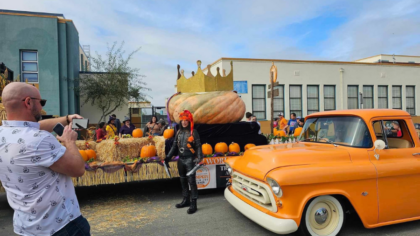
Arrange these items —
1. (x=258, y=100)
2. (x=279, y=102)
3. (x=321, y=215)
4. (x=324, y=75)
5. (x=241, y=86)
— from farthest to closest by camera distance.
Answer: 1. (x=324, y=75)
2. (x=279, y=102)
3. (x=258, y=100)
4. (x=241, y=86)
5. (x=321, y=215)

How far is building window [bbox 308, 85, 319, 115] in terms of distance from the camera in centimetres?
1973

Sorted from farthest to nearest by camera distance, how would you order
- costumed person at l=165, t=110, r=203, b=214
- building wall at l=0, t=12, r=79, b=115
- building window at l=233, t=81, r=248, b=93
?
1. building window at l=233, t=81, r=248, b=93
2. building wall at l=0, t=12, r=79, b=115
3. costumed person at l=165, t=110, r=203, b=214

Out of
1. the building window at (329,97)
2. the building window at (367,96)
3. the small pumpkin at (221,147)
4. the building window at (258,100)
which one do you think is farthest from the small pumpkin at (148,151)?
the building window at (367,96)

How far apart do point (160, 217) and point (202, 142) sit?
2.08 meters

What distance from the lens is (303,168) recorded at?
345cm

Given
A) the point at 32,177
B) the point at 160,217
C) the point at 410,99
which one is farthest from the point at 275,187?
the point at 410,99

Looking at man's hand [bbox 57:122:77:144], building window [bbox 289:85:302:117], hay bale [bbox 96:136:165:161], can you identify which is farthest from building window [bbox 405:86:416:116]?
man's hand [bbox 57:122:77:144]

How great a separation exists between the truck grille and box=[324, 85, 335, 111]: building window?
17.9 metres

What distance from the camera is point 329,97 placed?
20094 millimetres

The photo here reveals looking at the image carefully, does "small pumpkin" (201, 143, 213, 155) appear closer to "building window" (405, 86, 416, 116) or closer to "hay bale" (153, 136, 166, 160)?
"hay bale" (153, 136, 166, 160)

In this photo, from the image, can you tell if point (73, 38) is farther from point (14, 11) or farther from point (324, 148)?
point (324, 148)

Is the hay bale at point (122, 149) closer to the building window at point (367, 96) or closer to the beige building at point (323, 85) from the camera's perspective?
the beige building at point (323, 85)

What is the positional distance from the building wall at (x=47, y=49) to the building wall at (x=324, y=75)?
9.59 m

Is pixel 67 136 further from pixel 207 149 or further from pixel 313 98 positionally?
pixel 313 98
